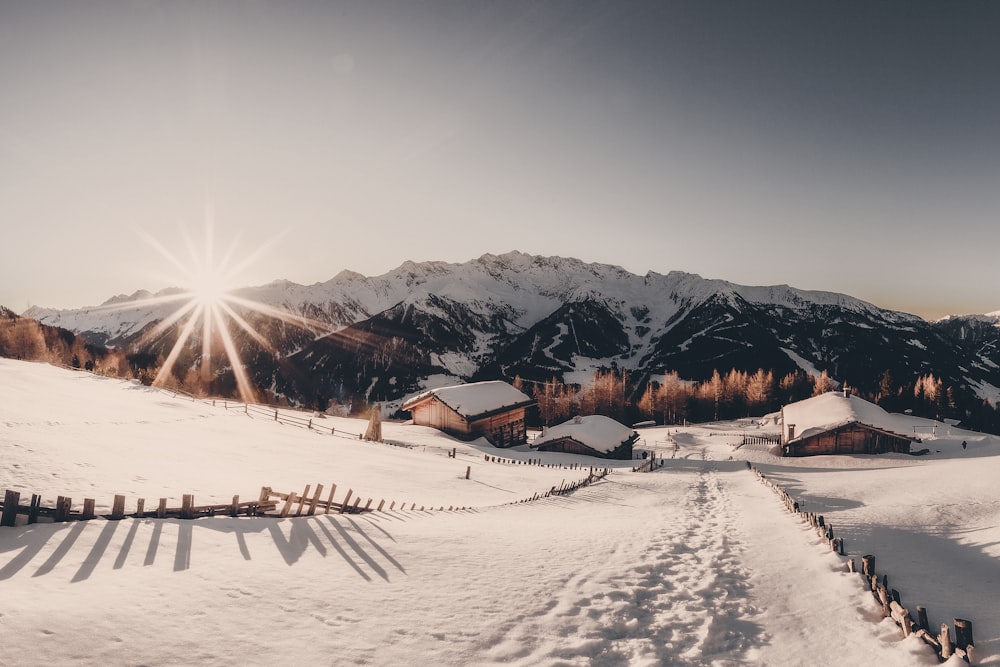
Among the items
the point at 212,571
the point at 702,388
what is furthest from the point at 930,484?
the point at 702,388

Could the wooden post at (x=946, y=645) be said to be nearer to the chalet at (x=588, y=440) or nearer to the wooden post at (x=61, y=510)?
the wooden post at (x=61, y=510)

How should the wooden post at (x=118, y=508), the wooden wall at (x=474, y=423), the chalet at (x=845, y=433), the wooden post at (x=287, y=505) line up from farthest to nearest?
the wooden wall at (x=474, y=423) < the chalet at (x=845, y=433) < the wooden post at (x=287, y=505) < the wooden post at (x=118, y=508)

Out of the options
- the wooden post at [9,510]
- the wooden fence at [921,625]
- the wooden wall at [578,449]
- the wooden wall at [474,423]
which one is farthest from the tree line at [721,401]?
the wooden post at [9,510]

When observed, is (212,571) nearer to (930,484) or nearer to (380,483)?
(380,483)

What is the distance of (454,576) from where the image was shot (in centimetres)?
1030

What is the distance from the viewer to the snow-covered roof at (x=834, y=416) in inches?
1861

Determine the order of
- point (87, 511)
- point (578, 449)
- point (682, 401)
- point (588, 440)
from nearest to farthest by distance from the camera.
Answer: point (87, 511) → point (588, 440) → point (578, 449) → point (682, 401)

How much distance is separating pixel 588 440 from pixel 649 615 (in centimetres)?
4616

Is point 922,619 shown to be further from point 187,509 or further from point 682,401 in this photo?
point 682,401

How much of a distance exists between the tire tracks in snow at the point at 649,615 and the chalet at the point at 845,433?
43756 mm

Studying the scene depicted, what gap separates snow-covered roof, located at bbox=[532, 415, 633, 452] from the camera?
53.7m

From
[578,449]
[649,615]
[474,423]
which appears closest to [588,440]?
[578,449]

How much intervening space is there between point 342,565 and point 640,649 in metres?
6.62

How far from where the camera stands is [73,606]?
22.7ft
